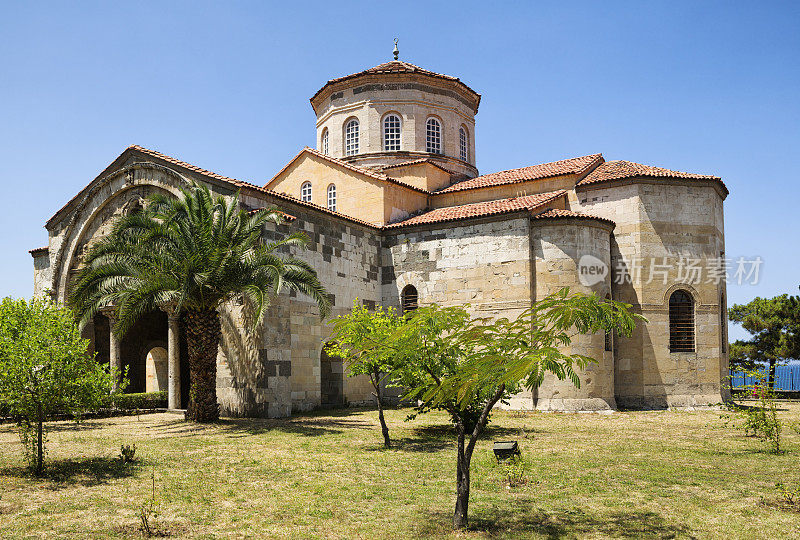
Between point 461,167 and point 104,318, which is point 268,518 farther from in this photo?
point 461,167

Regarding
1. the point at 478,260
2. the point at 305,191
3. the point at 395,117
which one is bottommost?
the point at 478,260

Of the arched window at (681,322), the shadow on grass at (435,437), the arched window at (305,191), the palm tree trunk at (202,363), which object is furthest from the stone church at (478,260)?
the shadow on grass at (435,437)

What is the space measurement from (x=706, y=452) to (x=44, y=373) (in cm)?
1154

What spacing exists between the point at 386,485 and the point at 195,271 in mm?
7909

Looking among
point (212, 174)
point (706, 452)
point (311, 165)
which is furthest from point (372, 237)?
point (706, 452)

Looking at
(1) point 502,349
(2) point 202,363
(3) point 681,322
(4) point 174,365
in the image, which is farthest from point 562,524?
(3) point 681,322

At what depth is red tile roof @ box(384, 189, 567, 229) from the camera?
2050cm

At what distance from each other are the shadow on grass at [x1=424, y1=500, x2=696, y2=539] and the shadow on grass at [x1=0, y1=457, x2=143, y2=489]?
5.27 m

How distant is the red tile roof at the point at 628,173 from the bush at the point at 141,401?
1560cm

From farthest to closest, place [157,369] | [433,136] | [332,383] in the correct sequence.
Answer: [157,369] → [433,136] → [332,383]

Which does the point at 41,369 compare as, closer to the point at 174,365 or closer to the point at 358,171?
the point at 174,365

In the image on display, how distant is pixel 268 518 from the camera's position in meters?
7.90

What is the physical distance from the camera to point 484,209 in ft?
70.4

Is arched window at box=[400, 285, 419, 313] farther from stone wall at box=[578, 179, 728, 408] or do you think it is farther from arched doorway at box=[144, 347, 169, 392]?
arched doorway at box=[144, 347, 169, 392]
